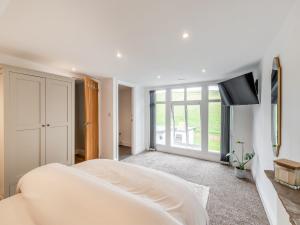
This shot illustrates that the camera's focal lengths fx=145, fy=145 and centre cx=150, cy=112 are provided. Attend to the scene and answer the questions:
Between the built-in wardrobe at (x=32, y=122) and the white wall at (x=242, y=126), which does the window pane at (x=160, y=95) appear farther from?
the built-in wardrobe at (x=32, y=122)

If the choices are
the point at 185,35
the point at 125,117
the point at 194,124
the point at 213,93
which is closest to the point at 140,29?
the point at 185,35

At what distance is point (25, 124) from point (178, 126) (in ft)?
12.9

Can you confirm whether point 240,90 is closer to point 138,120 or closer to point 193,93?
point 193,93

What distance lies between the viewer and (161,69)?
3.07 metres

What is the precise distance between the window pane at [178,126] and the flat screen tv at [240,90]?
159 centimetres

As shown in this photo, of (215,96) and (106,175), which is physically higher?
(215,96)

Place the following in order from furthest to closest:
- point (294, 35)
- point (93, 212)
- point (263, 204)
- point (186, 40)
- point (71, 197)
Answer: point (263, 204) → point (186, 40) → point (294, 35) → point (71, 197) → point (93, 212)

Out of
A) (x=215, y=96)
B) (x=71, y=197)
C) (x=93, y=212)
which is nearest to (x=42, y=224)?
(x=71, y=197)

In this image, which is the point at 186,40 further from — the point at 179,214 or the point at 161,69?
the point at 179,214

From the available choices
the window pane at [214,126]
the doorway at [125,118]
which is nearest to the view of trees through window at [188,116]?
the window pane at [214,126]

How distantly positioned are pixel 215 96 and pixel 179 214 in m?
3.66

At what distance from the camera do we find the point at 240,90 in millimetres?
2754

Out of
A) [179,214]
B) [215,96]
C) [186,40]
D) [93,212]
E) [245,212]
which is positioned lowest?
[245,212]

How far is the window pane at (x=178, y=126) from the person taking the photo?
4.77 metres
